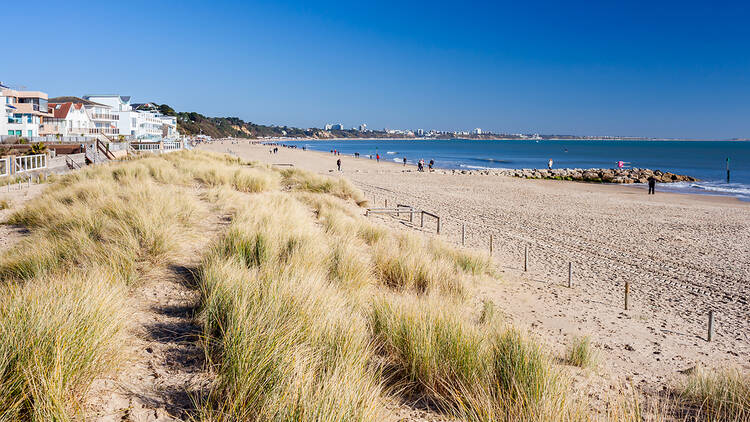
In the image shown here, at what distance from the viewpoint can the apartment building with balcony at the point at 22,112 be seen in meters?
46.0

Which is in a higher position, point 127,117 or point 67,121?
point 127,117

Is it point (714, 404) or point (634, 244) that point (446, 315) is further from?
point (634, 244)

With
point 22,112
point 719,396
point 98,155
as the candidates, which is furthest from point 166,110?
point 719,396

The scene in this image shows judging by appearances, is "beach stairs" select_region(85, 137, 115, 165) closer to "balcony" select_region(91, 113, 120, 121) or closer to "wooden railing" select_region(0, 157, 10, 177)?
"wooden railing" select_region(0, 157, 10, 177)

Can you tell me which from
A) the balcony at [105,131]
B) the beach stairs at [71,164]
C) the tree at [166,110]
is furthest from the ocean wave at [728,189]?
the tree at [166,110]

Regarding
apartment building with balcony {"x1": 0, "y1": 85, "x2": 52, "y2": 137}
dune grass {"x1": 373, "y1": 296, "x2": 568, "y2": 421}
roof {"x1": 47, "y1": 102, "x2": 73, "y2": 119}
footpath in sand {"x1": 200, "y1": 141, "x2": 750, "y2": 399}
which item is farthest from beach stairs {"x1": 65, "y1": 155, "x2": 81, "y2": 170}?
roof {"x1": 47, "y1": 102, "x2": 73, "y2": 119}

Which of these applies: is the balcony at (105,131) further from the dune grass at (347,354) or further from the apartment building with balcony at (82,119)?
the dune grass at (347,354)

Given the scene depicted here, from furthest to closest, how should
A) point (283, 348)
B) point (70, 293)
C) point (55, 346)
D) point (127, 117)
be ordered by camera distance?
1. point (127, 117)
2. point (70, 293)
3. point (283, 348)
4. point (55, 346)

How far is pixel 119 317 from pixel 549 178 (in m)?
46.4

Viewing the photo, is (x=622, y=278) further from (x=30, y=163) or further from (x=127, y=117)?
(x=127, y=117)

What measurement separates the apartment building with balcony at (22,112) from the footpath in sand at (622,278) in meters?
47.1

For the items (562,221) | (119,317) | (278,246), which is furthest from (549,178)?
(119,317)

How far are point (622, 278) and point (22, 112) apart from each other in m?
60.7

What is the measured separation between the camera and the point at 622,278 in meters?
9.98
